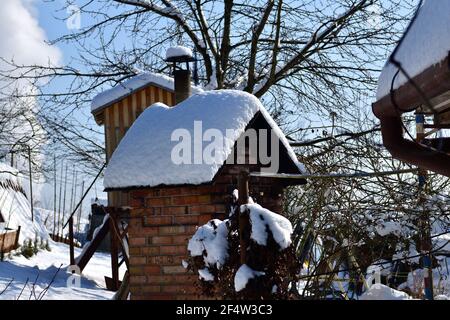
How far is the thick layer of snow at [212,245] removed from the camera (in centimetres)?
392

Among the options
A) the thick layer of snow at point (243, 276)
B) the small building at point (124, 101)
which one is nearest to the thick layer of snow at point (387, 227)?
the thick layer of snow at point (243, 276)

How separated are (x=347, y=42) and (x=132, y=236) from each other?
7.46 meters

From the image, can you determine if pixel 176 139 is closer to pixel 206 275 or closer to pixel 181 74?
pixel 206 275

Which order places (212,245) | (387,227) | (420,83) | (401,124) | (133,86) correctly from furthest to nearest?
(133,86), (387,227), (212,245), (401,124), (420,83)

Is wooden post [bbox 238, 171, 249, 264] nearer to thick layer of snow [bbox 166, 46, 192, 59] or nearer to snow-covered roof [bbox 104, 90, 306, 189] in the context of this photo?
snow-covered roof [bbox 104, 90, 306, 189]

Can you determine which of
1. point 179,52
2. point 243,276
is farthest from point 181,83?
point 243,276

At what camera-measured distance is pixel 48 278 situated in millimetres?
10523

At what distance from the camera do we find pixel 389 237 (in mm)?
8336

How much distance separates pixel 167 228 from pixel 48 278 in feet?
17.2

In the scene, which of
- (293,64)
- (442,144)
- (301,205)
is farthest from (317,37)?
(442,144)

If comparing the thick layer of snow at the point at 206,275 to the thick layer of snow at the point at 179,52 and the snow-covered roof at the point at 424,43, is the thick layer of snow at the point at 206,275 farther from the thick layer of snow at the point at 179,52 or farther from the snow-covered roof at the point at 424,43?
the thick layer of snow at the point at 179,52

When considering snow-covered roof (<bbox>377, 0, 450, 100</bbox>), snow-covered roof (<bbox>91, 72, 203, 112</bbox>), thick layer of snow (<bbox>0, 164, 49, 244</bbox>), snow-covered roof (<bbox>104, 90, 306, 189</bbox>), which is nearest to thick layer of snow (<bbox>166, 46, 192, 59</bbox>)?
snow-covered roof (<bbox>104, 90, 306, 189</bbox>)

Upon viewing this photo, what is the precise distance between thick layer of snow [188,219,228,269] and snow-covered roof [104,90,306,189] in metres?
1.65
